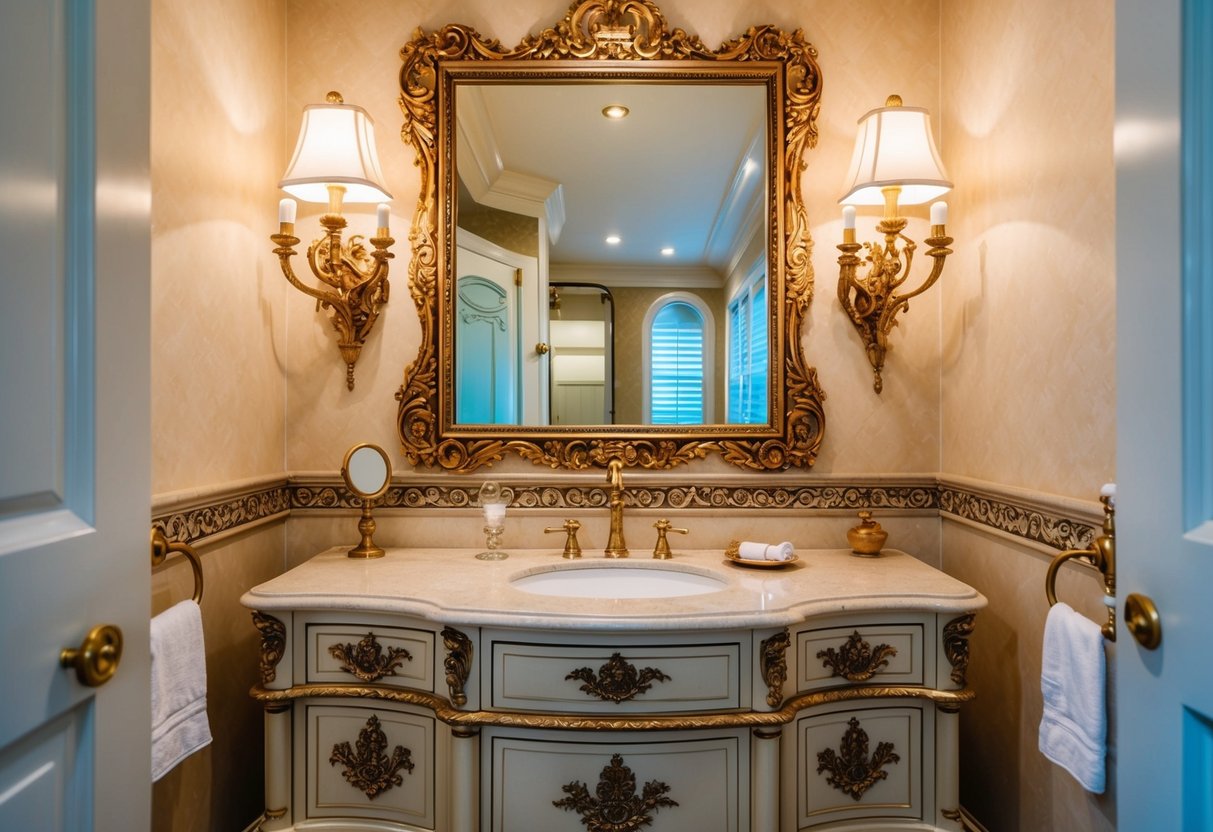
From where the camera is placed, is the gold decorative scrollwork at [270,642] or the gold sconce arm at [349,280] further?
the gold sconce arm at [349,280]

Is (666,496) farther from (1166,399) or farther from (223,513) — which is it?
(1166,399)

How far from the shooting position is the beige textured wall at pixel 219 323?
4.68 ft

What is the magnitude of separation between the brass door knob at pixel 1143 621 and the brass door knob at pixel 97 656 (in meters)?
1.05

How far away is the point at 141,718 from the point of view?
2.54 feet

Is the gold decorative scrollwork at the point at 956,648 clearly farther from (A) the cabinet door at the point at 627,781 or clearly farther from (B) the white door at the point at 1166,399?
(B) the white door at the point at 1166,399

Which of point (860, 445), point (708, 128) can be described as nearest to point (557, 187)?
point (708, 128)

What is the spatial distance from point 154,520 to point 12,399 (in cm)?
87

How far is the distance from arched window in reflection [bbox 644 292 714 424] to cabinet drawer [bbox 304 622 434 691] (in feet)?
2.84

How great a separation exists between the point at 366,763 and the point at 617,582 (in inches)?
27.6

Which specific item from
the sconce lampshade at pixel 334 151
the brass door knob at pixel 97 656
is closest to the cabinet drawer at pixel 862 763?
the brass door knob at pixel 97 656

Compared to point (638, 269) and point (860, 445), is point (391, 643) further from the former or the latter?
point (860, 445)

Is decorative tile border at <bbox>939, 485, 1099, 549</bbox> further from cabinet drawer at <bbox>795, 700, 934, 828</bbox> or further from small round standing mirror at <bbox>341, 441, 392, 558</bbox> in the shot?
small round standing mirror at <bbox>341, 441, 392, 558</bbox>

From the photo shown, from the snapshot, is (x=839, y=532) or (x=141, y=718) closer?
(x=141, y=718)

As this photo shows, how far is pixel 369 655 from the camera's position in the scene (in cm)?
149
